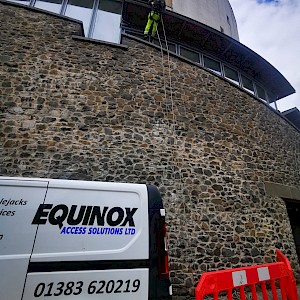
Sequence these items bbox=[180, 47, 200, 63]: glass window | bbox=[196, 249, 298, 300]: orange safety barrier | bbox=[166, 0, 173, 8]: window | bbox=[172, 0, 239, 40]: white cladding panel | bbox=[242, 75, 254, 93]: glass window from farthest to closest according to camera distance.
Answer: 1. bbox=[172, 0, 239, 40]: white cladding panel
2. bbox=[166, 0, 173, 8]: window
3. bbox=[242, 75, 254, 93]: glass window
4. bbox=[180, 47, 200, 63]: glass window
5. bbox=[196, 249, 298, 300]: orange safety barrier

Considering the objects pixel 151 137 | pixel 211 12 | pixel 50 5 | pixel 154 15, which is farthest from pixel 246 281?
pixel 211 12

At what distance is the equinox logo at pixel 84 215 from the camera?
6.18 feet

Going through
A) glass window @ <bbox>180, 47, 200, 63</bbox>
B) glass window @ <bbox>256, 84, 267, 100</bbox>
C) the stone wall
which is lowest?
the stone wall

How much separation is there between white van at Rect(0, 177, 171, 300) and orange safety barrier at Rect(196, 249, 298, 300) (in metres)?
0.65

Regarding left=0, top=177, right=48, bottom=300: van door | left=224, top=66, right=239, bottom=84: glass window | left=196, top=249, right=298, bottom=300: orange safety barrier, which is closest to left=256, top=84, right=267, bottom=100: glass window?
left=224, top=66, right=239, bottom=84: glass window

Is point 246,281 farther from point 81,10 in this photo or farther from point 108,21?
point 81,10

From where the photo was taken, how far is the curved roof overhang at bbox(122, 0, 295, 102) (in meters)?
8.93

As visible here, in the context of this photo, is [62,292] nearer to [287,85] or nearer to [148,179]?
[148,179]

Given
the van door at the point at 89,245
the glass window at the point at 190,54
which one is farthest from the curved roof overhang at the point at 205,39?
the van door at the point at 89,245

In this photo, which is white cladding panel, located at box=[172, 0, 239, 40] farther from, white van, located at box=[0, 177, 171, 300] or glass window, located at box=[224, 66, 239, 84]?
white van, located at box=[0, 177, 171, 300]

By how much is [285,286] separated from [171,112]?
499 cm

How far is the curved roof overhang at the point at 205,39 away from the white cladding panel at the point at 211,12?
312 centimetres

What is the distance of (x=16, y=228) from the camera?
1792mm

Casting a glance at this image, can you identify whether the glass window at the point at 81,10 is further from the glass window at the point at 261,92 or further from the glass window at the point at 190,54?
the glass window at the point at 261,92
